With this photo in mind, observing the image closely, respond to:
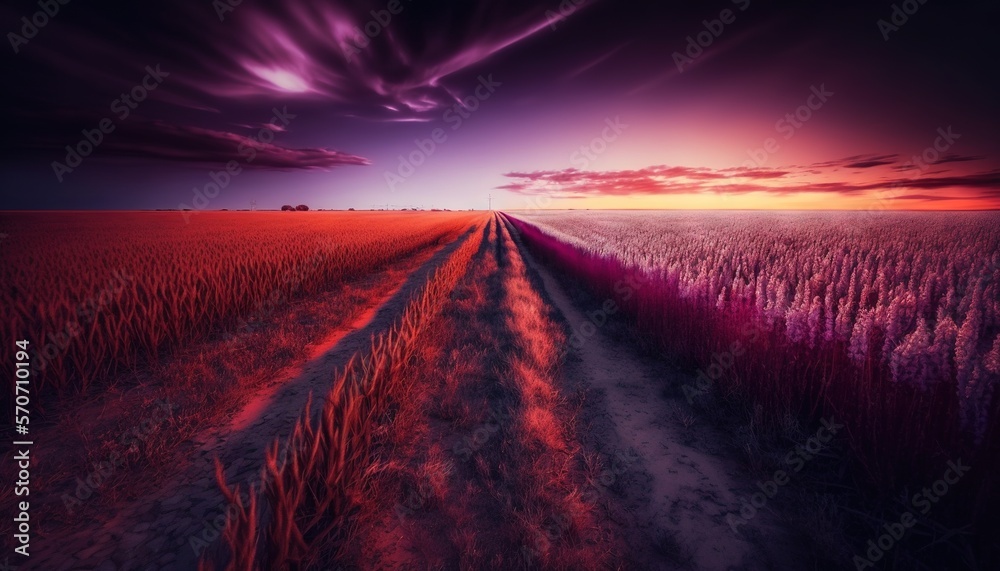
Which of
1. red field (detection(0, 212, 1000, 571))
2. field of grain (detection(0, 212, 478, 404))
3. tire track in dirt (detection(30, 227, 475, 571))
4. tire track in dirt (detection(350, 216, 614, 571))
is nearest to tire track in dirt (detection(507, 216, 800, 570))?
red field (detection(0, 212, 1000, 571))

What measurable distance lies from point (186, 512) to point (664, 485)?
13.4 feet

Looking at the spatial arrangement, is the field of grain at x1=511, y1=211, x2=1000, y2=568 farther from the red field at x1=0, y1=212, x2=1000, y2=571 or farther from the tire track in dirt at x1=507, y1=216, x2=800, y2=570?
the tire track in dirt at x1=507, y1=216, x2=800, y2=570

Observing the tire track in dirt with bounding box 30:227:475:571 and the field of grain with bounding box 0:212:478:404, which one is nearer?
Answer: the tire track in dirt with bounding box 30:227:475:571

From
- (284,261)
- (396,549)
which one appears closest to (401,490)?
(396,549)

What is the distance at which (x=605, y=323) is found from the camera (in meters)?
7.44

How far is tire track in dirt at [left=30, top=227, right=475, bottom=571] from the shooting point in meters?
2.25
